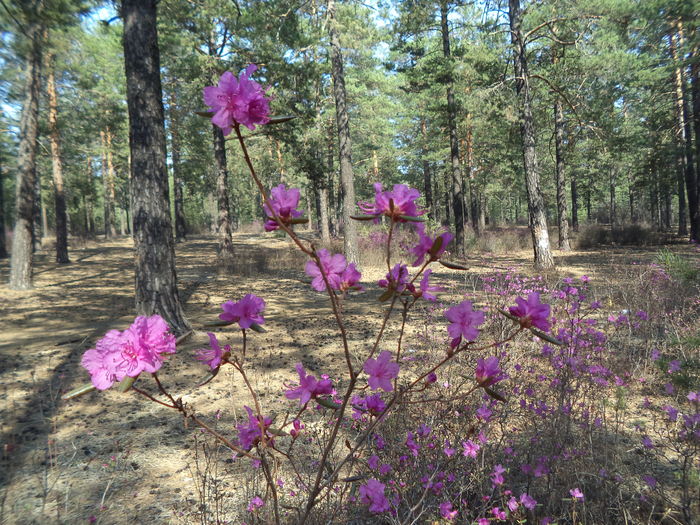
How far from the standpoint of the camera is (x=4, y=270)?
9.89 meters

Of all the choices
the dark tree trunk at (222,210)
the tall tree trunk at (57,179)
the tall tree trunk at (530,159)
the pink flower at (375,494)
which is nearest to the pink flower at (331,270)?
the pink flower at (375,494)

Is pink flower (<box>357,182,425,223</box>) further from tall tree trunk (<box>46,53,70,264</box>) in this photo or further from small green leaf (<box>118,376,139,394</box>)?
tall tree trunk (<box>46,53,70,264</box>)

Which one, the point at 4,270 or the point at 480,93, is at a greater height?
the point at 480,93

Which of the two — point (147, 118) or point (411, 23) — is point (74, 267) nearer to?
point (147, 118)

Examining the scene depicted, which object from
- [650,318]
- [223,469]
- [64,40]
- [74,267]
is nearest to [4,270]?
[74,267]

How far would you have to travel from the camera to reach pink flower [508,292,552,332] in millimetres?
821

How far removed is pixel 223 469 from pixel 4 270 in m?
11.9

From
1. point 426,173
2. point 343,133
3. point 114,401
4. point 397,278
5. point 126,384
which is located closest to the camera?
point 126,384

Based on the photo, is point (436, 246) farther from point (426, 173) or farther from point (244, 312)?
point (426, 173)

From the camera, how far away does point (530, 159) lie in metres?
8.11

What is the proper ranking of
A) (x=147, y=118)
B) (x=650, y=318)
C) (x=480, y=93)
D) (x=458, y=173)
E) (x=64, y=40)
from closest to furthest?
(x=650, y=318) < (x=147, y=118) < (x=64, y=40) < (x=480, y=93) < (x=458, y=173)

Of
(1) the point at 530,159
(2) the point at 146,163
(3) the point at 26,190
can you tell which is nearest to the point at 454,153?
(1) the point at 530,159

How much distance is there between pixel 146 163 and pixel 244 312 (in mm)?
3999

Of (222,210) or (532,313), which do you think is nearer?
(532,313)
